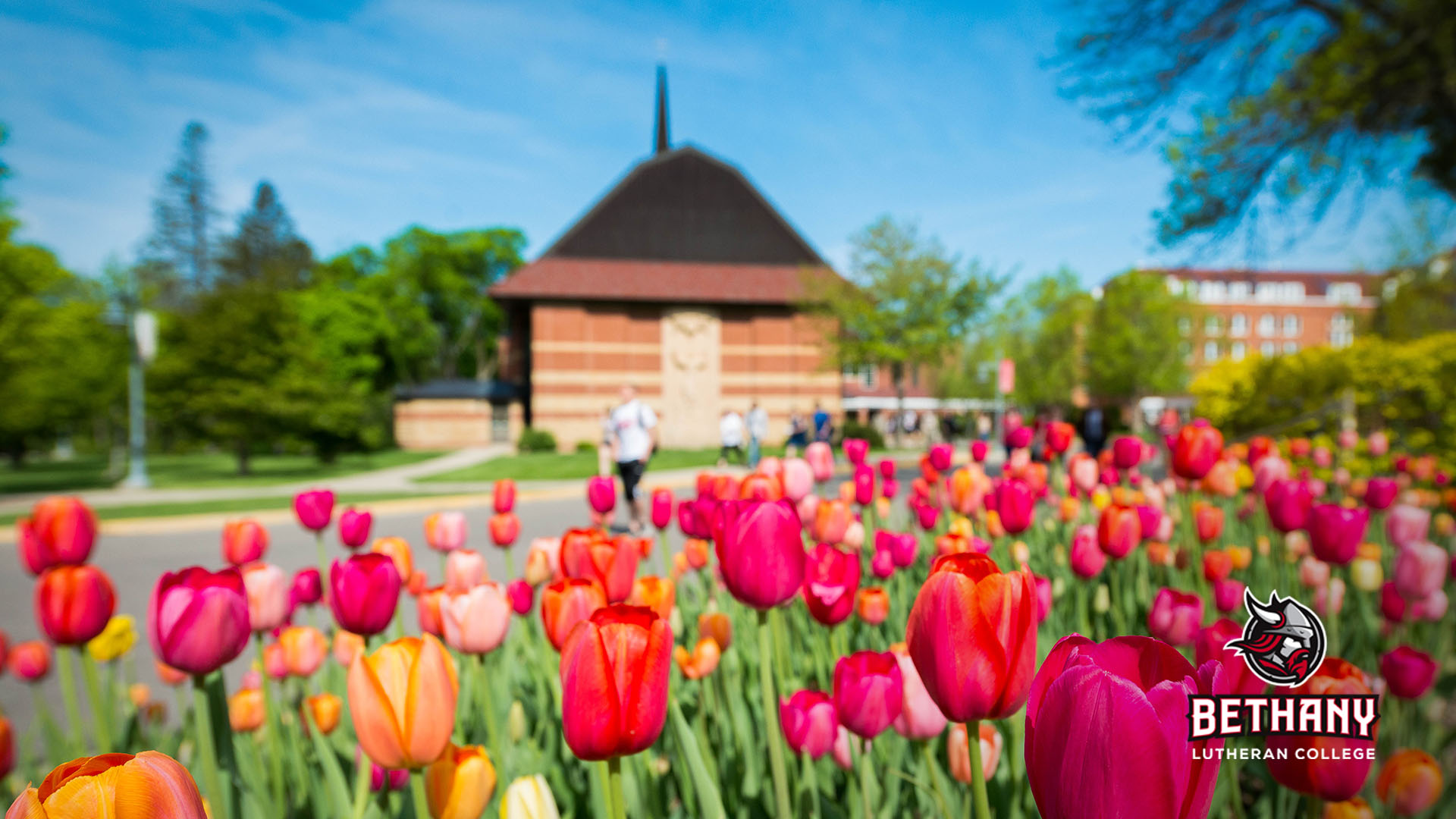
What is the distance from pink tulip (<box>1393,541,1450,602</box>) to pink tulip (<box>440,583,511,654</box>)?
221cm

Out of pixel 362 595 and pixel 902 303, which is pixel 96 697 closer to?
pixel 362 595

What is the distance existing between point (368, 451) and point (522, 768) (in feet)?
104

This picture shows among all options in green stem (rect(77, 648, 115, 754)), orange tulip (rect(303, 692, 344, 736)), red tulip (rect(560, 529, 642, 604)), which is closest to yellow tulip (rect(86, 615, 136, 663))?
green stem (rect(77, 648, 115, 754))

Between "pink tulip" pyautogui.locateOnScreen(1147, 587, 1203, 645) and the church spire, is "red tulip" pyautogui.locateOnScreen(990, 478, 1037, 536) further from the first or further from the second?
the church spire

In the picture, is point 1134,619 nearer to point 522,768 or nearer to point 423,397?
point 522,768

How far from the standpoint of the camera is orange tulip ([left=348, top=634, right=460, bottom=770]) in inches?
35.7

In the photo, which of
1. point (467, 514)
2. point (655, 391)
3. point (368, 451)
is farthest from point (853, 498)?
point (368, 451)

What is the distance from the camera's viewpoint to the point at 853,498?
332 centimetres

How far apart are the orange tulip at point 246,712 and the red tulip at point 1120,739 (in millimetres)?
1866

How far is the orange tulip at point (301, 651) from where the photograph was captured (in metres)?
1.95

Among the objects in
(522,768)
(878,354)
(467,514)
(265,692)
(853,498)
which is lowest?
(467,514)

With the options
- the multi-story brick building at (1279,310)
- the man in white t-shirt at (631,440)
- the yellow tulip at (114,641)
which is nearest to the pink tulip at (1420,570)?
the yellow tulip at (114,641)

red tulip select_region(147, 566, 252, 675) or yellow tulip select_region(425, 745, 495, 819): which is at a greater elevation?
red tulip select_region(147, 566, 252, 675)

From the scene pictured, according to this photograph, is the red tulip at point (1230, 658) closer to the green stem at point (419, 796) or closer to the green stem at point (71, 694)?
the green stem at point (419, 796)
